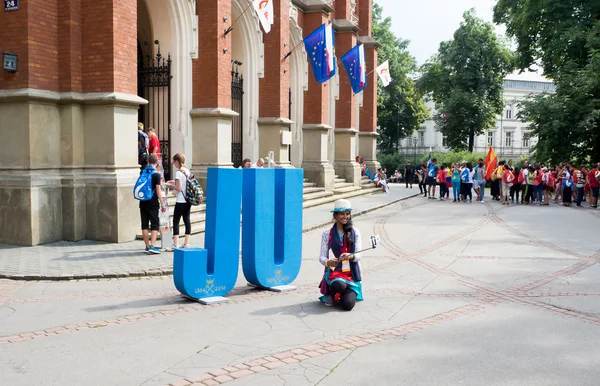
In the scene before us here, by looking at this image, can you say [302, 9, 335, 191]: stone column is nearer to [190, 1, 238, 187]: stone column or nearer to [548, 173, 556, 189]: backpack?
[190, 1, 238, 187]: stone column

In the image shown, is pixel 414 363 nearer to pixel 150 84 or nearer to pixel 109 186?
pixel 109 186

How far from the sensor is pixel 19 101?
11086mm

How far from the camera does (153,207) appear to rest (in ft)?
34.7

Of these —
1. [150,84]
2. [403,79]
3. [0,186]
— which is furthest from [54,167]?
[403,79]

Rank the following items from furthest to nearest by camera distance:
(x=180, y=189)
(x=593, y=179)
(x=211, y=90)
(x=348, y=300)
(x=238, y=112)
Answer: (x=593, y=179) < (x=238, y=112) < (x=211, y=90) < (x=180, y=189) < (x=348, y=300)

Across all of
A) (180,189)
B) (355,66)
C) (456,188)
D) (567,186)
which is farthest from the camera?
(456,188)

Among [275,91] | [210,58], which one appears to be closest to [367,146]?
[275,91]

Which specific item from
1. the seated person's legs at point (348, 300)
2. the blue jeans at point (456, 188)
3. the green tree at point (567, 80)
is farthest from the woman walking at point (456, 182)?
the seated person's legs at point (348, 300)

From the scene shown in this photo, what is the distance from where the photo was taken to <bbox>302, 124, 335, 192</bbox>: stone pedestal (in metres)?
23.5

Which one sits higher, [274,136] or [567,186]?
[274,136]

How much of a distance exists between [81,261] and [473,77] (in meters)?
46.4

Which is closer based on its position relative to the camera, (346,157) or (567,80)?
(567,80)

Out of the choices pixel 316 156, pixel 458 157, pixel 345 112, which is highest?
pixel 345 112

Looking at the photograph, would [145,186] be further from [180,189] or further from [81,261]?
[81,261]
